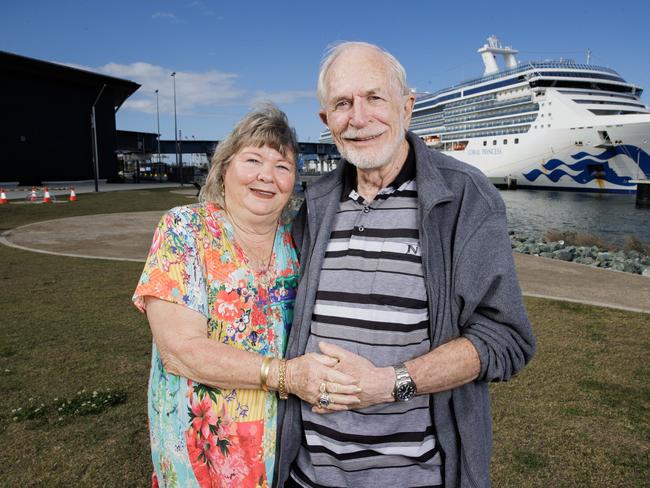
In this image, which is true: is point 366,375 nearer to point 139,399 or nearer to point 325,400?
point 325,400

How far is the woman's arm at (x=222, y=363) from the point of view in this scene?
1.57m

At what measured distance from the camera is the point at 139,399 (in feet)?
12.6

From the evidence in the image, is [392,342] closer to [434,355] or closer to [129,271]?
[434,355]

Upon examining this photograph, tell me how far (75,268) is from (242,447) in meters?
7.52

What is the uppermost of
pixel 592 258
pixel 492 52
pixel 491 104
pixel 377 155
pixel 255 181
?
pixel 492 52

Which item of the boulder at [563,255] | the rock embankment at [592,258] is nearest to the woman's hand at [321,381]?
the rock embankment at [592,258]

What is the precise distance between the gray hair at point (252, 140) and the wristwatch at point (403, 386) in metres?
0.94

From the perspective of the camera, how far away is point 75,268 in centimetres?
821

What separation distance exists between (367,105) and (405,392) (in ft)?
3.46

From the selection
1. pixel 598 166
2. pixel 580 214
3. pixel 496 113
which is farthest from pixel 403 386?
pixel 496 113

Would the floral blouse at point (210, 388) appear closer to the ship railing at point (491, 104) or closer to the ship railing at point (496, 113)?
the ship railing at point (496, 113)

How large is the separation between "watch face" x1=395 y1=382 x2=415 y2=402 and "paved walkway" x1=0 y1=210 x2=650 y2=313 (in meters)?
5.76

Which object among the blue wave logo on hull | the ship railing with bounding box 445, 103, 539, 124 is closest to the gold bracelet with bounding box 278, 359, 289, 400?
the blue wave logo on hull

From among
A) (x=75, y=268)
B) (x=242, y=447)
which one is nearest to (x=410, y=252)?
(x=242, y=447)
